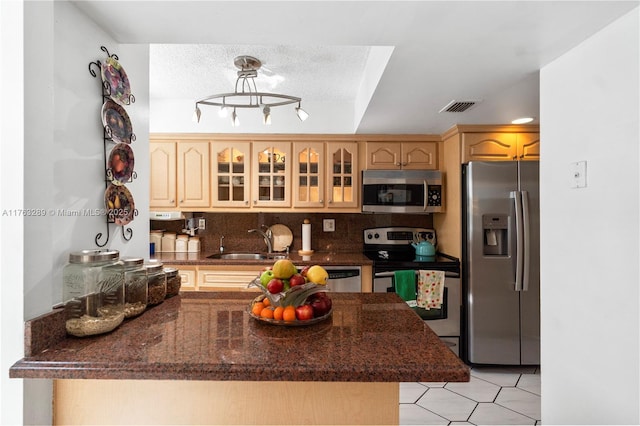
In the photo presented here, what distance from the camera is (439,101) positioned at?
245 centimetres

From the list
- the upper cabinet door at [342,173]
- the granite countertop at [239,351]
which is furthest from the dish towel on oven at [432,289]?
the granite countertop at [239,351]

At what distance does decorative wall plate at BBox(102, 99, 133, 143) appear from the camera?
4.71ft

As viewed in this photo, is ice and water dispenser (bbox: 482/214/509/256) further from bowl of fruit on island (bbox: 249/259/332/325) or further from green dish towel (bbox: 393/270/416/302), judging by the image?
bowl of fruit on island (bbox: 249/259/332/325)

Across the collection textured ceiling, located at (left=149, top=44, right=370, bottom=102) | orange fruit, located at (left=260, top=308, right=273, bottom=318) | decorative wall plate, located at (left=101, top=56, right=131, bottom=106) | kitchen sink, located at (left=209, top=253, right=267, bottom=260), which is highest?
textured ceiling, located at (left=149, top=44, right=370, bottom=102)

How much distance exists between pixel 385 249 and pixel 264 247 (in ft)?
4.35

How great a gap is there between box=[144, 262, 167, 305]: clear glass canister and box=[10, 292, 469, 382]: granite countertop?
0.37 ft

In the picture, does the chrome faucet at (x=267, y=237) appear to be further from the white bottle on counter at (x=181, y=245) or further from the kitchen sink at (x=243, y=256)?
the white bottle on counter at (x=181, y=245)

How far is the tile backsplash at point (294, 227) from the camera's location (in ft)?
12.6

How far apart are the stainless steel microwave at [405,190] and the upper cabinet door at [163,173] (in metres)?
1.94
